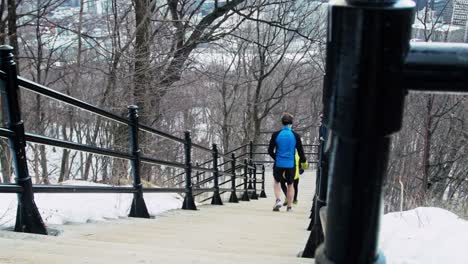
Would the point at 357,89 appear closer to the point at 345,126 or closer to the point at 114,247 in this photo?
the point at 345,126

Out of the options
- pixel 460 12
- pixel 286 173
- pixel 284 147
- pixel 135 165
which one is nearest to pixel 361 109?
pixel 135 165

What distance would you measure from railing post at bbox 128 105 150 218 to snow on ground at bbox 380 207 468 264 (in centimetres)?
240

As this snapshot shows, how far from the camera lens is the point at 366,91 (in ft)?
1.80

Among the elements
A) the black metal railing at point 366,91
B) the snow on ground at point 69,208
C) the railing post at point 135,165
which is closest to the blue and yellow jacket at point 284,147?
the snow on ground at point 69,208

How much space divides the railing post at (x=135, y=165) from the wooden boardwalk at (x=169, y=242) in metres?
0.24

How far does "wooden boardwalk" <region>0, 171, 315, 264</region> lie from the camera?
2322mm

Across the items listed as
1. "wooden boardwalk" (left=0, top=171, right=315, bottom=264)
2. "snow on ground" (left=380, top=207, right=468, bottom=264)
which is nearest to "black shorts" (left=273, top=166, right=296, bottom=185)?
"wooden boardwalk" (left=0, top=171, right=315, bottom=264)

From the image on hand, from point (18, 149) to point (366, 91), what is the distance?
2853mm

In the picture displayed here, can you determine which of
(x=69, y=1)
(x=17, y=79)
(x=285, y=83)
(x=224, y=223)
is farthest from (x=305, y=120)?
(x=17, y=79)

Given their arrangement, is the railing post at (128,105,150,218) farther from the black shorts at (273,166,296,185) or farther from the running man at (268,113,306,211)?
the black shorts at (273,166,296,185)

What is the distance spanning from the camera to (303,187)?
56.0 feet

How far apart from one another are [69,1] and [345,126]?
12.3m

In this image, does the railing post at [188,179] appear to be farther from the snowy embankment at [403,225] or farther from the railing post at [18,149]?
the railing post at [18,149]

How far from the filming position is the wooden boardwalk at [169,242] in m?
2.32
